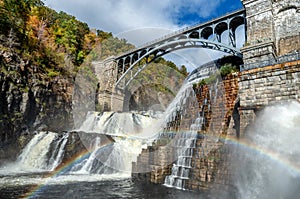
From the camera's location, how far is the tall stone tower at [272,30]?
12620mm

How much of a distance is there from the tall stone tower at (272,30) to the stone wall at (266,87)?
180 inches

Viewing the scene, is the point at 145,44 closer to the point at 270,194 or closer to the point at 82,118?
the point at 82,118

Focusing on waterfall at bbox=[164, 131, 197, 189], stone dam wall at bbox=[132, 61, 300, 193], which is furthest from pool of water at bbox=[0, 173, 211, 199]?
stone dam wall at bbox=[132, 61, 300, 193]

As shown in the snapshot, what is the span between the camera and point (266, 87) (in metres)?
7.92

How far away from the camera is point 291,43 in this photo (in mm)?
12891

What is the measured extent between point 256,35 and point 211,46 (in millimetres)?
4616

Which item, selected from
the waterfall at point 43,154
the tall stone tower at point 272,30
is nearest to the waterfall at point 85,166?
the waterfall at point 43,154

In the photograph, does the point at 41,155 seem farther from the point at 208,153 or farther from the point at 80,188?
the point at 208,153

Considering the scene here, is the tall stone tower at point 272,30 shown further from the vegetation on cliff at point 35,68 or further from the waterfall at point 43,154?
the vegetation on cliff at point 35,68

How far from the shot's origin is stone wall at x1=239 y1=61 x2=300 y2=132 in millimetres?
7332

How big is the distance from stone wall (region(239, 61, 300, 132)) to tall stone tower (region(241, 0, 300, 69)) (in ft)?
15.0

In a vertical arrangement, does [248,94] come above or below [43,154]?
above

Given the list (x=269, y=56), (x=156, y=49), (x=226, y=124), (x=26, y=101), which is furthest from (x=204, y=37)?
(x=26, y=101)

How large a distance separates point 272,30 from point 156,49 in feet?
36.6
